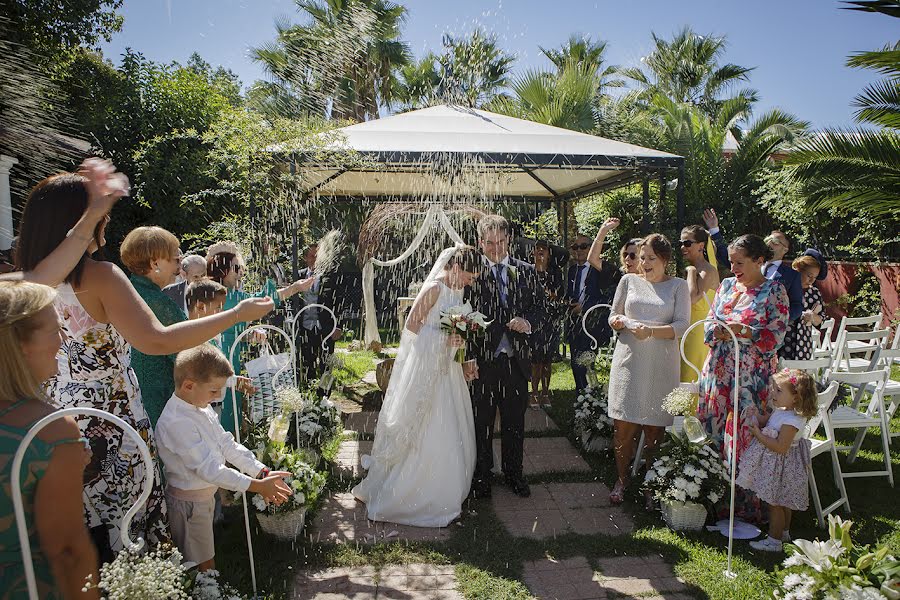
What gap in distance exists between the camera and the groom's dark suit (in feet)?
14.1

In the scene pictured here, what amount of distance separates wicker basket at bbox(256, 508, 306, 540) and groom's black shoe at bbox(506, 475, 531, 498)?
1.68m

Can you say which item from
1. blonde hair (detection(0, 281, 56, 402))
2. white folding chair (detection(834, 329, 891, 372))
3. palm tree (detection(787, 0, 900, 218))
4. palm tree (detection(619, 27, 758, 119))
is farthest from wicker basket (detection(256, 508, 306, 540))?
palm tree (detection(619, 27, 758, 119))

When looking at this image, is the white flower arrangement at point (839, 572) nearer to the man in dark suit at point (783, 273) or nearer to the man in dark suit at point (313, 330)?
the man in dark suit at point (783, 273)

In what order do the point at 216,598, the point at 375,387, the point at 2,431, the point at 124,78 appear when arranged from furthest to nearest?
the point at 124,78 → the point at 375,387 → the point at 216,598 → the point at 2,431

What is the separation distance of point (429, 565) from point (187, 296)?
2185mm

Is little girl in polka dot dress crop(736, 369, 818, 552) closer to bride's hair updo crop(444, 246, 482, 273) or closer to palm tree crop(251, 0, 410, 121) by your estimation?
bride's hair updo crop(444, 246, 482, 273)

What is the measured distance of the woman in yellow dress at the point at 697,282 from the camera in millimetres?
5086

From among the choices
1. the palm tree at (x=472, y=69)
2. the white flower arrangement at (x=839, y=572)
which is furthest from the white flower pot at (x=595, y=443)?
the palm tree at (x=472, y=69)

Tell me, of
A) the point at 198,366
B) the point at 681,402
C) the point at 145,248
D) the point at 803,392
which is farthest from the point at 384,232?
the point at 198,366

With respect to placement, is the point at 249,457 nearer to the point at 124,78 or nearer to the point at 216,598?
the point at 216,598

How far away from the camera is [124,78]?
12609 millimetres

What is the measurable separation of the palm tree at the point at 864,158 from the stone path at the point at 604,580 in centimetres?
739

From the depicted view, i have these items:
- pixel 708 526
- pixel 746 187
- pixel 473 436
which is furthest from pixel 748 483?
pixel 746 187

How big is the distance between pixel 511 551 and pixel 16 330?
298cm
